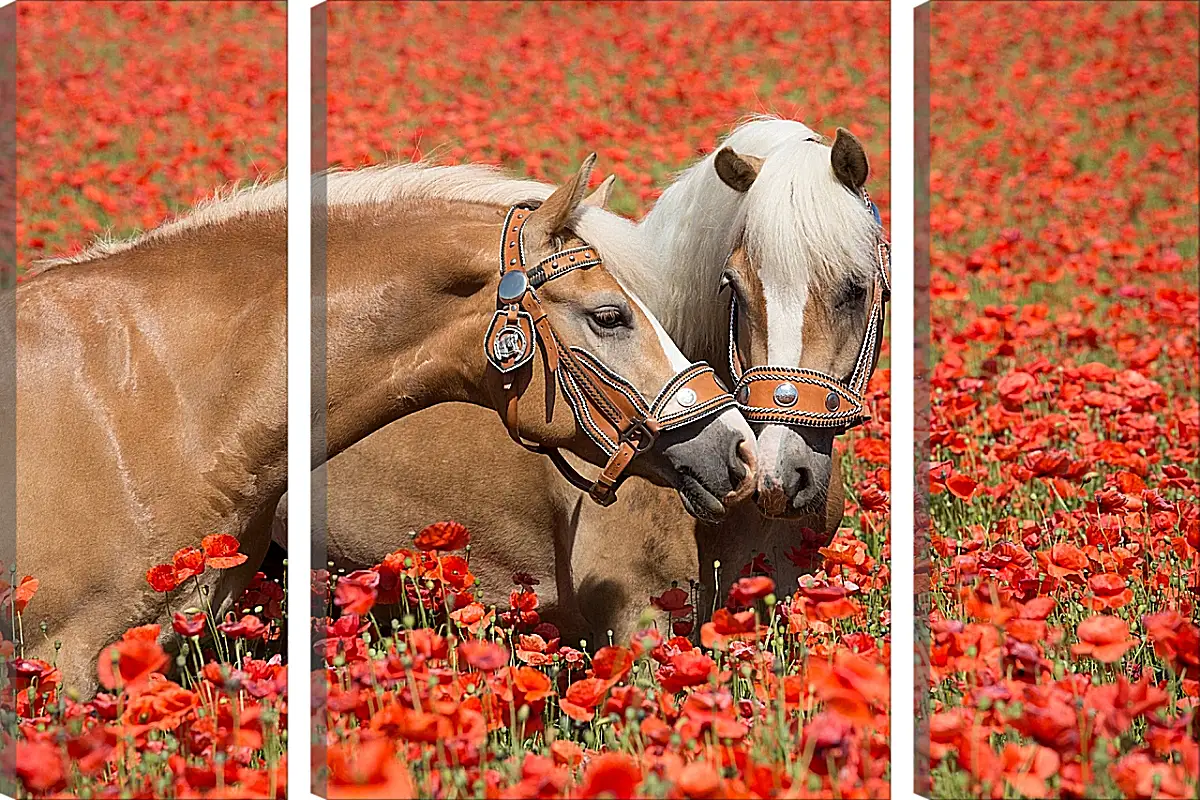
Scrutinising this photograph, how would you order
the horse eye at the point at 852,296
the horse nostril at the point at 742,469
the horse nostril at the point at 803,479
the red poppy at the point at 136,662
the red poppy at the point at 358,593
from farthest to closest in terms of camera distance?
1. the horse eye at the point at 852,296
2. the horse nostril at the point at 803,479
3. the horse nostril at the point at 742,469
4. the red poppy at the point at 358,593
5. the red poppy at the point at 136,662

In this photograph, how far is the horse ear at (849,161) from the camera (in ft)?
8.13

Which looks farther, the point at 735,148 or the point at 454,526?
the point at 735,148

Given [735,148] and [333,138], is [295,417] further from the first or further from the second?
[333,138]

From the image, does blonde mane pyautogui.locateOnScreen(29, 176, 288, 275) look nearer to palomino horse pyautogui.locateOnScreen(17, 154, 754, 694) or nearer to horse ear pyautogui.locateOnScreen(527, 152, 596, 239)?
palomino horse pyautogui.locateOnScreen(17, 154, 754, 694)

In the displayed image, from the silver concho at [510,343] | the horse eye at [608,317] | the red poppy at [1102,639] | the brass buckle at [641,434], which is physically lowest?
the red poppy at [1102,639]

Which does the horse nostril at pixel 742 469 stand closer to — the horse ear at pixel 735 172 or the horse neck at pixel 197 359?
the horse ear at pixel 735 172

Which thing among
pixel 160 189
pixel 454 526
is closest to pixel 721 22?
pixel 160 189

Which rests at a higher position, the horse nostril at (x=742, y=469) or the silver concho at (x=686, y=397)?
the silver concho at (x=686, y=397)

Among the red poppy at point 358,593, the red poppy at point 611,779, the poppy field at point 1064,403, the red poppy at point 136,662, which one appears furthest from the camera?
the red poppy at point 358,593

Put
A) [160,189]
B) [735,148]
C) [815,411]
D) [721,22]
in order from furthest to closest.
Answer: [721,22]
[160,189]
[735,148]
[815,411]

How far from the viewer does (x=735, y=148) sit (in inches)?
108

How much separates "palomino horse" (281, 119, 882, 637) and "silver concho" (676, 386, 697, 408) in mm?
179

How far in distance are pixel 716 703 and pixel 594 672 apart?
1.02ft

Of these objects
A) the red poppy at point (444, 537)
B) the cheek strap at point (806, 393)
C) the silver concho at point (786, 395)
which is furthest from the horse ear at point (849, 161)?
the red poppy at point (444, 537)
